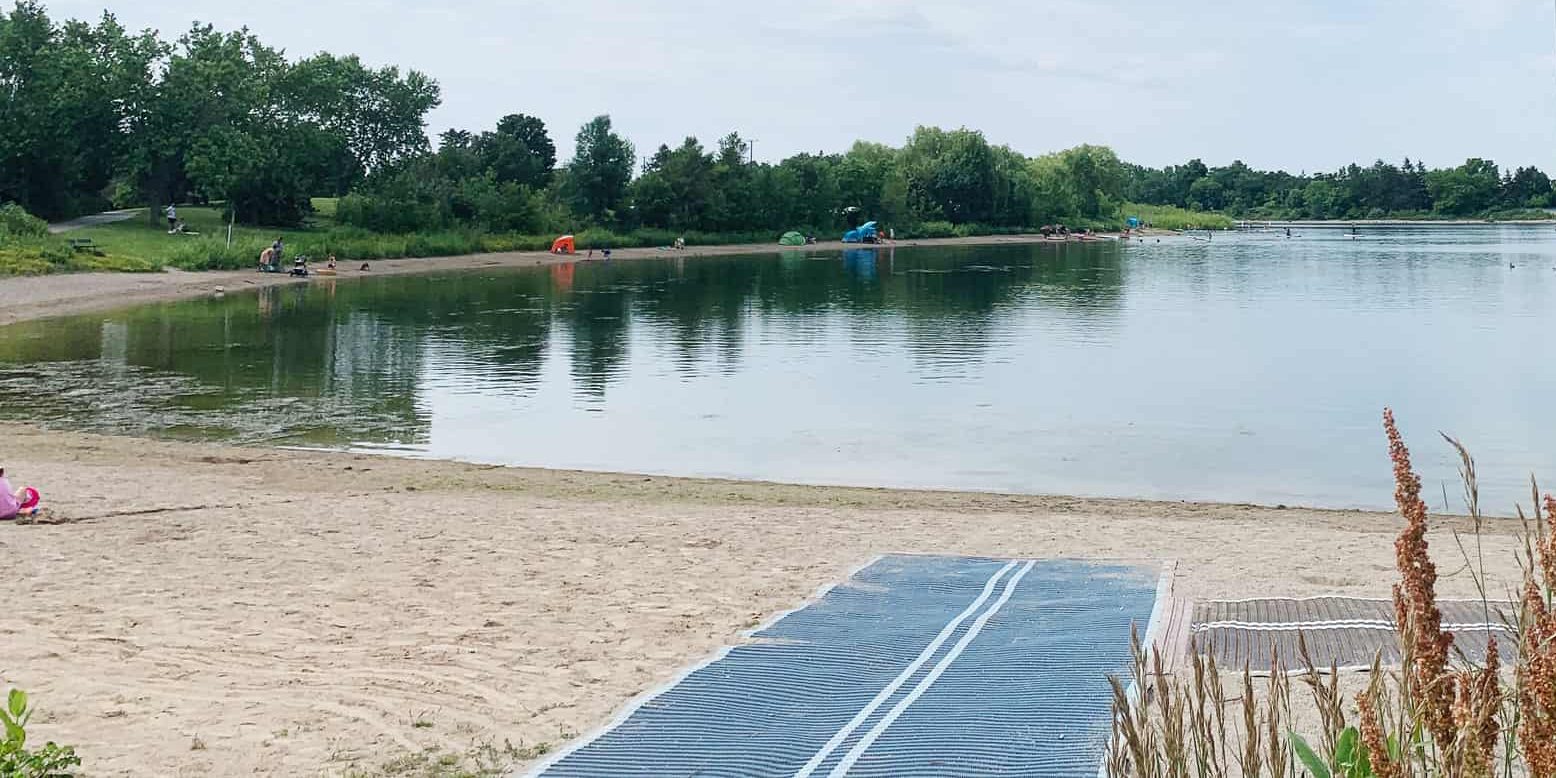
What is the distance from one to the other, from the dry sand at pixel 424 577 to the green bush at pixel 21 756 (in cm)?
75

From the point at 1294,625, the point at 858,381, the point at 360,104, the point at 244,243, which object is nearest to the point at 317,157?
the point at 360,104

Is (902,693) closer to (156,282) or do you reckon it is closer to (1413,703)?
(1413,703)

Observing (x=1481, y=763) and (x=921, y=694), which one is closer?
(x=1481, y=763)

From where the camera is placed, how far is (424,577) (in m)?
11.2

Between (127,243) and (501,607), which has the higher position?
(127,243)

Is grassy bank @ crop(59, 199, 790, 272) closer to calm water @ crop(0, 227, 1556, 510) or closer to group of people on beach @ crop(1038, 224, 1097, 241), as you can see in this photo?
calm water @ crop(0, 227, 1556, 510)

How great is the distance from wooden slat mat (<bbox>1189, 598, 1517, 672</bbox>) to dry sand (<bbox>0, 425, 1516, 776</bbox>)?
95cm

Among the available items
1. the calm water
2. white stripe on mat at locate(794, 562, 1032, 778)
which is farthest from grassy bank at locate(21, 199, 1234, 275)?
white stripe on mat at locate(794, 562, 1032, 778)

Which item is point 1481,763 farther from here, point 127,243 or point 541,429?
point 127,243

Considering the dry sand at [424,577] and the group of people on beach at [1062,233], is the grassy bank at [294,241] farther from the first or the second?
the group of people on beach at [1062,233]

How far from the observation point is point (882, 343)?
38.2m

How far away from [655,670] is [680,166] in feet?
292

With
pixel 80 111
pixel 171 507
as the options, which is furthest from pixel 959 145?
pixel 171 507

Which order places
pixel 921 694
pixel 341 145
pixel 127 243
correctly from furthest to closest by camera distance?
1. pixel 341 145
2. pixel 127 243
3. pixel 921 694
